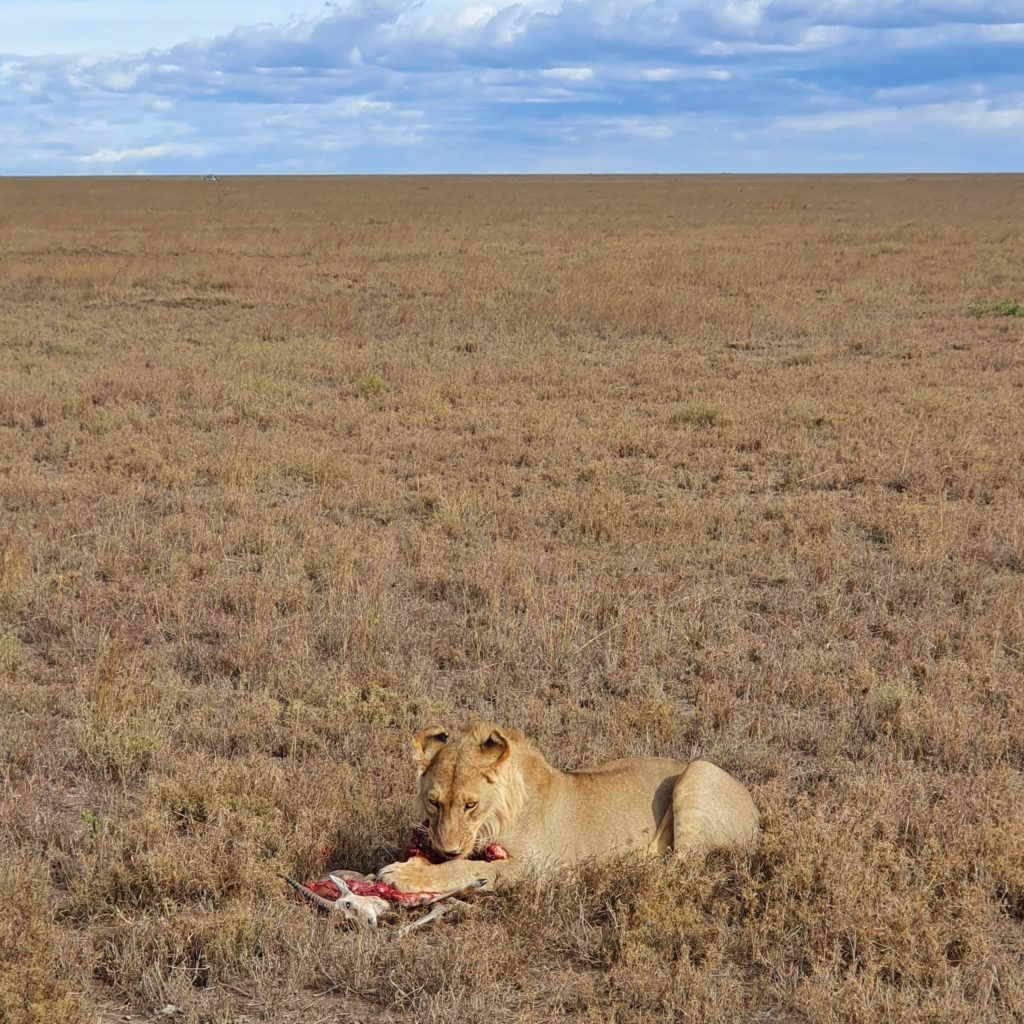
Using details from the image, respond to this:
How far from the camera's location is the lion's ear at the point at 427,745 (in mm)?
4168

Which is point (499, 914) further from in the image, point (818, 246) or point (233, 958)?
point (818, 246)

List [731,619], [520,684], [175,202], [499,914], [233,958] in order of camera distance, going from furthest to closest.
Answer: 1. [175,202]
2. [731,619]
3. [520,684]
4. [499,914]
5. [233,958]

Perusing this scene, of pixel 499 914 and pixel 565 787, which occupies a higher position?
pixel 565 787

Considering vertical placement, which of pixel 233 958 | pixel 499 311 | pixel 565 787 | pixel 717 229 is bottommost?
pixel 233 958

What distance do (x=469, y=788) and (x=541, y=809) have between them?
43cm

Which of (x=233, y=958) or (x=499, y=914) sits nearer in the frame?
(x=233, y=958)

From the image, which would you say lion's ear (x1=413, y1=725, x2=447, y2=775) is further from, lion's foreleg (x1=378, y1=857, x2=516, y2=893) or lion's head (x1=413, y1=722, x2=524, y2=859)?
lion's foreleg (x1=378, y1=857, x2=516, y2=893)

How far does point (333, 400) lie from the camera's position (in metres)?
14.2

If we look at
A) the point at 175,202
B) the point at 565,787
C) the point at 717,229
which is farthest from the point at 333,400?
the point at 175,202

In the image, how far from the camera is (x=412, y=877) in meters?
4.05

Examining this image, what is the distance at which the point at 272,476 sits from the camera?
10.8m

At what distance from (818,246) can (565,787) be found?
32.0 meters

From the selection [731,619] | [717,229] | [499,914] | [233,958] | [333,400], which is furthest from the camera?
[717,229]

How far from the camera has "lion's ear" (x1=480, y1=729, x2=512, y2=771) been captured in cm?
405
